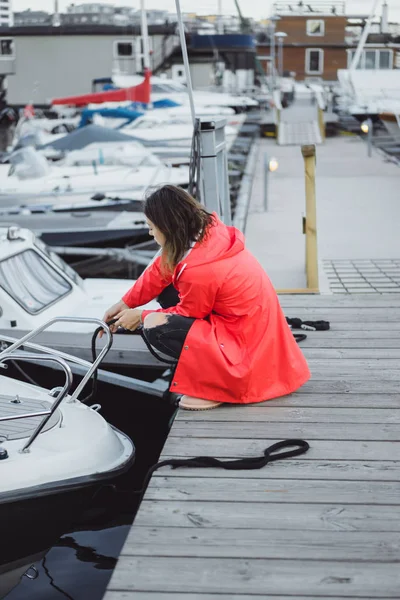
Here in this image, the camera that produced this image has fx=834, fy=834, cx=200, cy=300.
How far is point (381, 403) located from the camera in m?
4.71

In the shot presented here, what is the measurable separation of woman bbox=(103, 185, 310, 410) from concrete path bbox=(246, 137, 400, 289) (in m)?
4.73

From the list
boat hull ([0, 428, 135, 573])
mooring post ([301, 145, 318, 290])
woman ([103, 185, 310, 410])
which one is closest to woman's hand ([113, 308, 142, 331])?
woman ([103, 185, 310, 410])

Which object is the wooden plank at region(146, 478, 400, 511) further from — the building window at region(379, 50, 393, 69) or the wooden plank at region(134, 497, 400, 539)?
the building window at region(379, 50, 393, 69)

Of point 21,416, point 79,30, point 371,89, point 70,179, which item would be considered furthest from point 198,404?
point 79,30

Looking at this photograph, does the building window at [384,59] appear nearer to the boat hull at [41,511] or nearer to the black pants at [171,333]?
the black pants at [171,333]

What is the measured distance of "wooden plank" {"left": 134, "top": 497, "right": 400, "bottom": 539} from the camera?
338 centimetres

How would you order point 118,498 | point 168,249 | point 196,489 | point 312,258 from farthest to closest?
point 312,258, point 118,498, point 168,249, point 196,489

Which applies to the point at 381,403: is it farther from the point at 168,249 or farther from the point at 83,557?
the point at 83,557

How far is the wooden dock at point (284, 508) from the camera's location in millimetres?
2994

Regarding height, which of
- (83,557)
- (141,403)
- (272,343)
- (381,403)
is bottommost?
(83,557)

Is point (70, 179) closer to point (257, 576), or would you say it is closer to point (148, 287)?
point (148, 287)

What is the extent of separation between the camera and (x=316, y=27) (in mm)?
60094

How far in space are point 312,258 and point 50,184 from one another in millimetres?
7668

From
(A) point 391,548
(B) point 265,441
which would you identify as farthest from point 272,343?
(A) point 391,548
